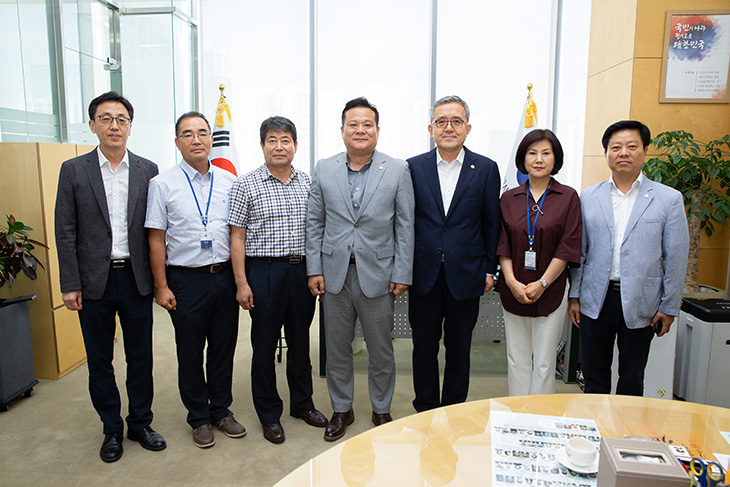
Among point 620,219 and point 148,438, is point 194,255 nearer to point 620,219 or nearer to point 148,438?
point 148,438

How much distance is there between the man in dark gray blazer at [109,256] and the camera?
2465mm

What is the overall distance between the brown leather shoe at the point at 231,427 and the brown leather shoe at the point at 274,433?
141 mm

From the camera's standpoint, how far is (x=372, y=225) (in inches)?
101

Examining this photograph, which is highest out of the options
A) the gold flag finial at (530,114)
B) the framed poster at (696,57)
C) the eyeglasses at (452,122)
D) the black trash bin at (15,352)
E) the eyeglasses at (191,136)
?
the framed poster at (696,57)

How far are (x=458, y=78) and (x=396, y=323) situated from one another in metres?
3.37

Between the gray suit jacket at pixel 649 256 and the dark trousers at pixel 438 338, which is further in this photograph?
the dark trousers at pixel 438 338

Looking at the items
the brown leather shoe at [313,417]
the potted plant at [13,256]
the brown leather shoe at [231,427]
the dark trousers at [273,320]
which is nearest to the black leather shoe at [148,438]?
the brown leather shoe at [231,427]

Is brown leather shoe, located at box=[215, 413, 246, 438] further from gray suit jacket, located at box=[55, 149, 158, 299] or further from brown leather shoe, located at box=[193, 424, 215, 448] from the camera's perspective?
gray suit jacket, located at box=[55, 149, 158, 299]

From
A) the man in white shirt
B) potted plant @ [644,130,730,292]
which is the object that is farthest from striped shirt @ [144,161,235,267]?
potted plant @ [644,130,730,292]

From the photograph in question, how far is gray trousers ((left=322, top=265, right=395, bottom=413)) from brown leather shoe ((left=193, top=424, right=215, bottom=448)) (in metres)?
0.71

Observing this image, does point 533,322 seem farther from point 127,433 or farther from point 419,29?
point 419,29

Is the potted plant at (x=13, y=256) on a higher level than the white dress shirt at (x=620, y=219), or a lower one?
lower

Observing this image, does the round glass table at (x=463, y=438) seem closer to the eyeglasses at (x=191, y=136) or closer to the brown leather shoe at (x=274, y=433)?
the brown leather shoe at (x=274, y=433)

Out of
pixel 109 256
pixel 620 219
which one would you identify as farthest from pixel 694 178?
pixel 109 256
